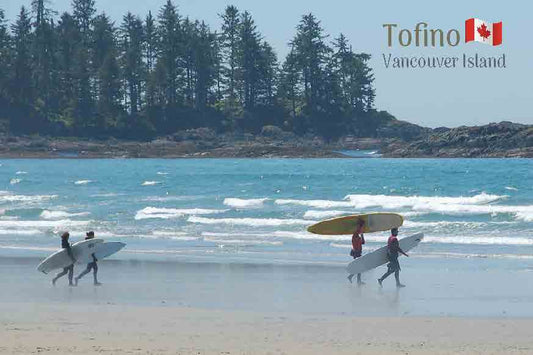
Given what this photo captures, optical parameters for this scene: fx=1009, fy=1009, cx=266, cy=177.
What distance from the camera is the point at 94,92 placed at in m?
106

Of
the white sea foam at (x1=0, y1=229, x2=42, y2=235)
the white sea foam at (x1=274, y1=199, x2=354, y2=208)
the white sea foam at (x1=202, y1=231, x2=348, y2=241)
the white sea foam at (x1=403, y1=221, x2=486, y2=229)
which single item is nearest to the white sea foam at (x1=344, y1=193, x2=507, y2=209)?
the white sea foam at (x1=274, y1=199, x2=354, y2=208)

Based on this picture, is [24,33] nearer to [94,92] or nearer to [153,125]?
[94,92]

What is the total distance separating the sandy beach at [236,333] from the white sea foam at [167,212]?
2344 centimetres

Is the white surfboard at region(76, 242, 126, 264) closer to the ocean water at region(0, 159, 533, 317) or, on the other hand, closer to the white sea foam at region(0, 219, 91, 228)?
A: the ocean water at region(0, 159, 533, 317)

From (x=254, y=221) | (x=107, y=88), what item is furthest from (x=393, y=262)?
(x=107, y=88)

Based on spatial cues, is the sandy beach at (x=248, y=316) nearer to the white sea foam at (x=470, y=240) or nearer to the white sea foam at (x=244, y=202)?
the white sea foam at (x=470, y=240)

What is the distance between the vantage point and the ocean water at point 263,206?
28.0 meters

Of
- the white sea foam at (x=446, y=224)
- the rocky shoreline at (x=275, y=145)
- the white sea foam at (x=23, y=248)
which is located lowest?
the white sea foam at (x=446, y=224)

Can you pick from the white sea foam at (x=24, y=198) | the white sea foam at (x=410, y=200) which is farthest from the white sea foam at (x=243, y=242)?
the white sea foam at (x=24, y=198)

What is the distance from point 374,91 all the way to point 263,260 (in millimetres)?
88447

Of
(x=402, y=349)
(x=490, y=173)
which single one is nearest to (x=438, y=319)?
(x=402, y=349)

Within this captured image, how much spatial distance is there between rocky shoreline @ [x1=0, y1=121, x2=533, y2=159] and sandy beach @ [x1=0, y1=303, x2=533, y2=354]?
70.4 m

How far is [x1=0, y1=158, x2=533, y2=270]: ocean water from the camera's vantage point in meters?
28.0

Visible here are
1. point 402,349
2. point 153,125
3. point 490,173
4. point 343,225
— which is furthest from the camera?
point 153,125
